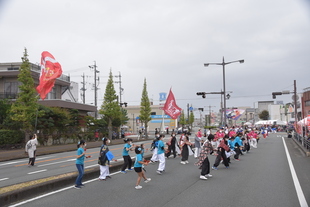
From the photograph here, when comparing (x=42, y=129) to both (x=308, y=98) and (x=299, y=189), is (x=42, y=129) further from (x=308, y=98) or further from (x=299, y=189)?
(x=308, y=98)

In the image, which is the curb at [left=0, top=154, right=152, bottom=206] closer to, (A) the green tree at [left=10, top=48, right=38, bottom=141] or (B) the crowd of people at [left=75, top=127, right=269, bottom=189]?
(B) the crowd of people at [left=75, top=127, right=269, bottom=189]

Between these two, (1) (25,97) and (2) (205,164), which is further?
(1) (25,97)

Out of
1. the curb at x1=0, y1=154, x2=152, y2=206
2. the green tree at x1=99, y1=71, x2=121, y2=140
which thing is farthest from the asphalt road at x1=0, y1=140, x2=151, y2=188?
the green tree at x1=99, y1=71, x2=121, y2=140

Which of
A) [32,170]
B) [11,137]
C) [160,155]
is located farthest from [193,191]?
[11,137]

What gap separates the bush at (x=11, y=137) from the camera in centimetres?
2636

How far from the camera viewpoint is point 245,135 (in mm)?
20281

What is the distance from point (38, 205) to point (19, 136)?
75.7 ft

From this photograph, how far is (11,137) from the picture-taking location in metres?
27.0

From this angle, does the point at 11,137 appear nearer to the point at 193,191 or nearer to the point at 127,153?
the point at 127,153

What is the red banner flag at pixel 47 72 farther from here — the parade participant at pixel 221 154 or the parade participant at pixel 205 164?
the parade participant at pixel 205 164

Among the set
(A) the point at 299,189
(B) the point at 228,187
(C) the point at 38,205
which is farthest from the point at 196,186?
(C) the point at 38,205

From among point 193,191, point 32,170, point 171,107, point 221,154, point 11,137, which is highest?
point 171,107

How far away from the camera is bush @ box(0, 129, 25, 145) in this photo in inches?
1038

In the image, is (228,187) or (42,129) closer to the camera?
(228,187)
